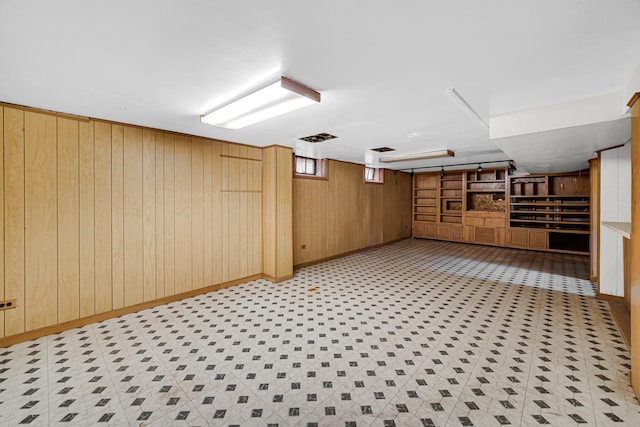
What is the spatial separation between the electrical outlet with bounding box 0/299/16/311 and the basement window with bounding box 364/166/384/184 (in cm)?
737

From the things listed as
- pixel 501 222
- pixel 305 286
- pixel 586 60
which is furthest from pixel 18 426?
pixel 501 222

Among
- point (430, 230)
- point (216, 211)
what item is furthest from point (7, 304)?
point (430, 230)

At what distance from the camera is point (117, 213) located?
11.8 ft

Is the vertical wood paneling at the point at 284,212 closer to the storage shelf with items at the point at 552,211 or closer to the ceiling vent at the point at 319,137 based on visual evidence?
the ceiling vent at the point at 319,137

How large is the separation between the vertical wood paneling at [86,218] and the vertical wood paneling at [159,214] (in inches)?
28.8

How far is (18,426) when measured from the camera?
6.07 feet

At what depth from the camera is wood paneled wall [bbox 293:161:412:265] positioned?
6297 mm

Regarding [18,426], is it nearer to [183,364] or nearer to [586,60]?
[183,364]

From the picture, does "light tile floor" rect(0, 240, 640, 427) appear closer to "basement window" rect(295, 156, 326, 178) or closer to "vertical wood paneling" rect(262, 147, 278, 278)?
"vertical wood paneling" rect(262, 147, 278, 278)

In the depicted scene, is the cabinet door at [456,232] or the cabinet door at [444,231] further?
the cabinet door at [444,231]

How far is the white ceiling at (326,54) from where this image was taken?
4.75ft

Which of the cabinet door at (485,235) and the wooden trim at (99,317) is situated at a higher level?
the cabinet door at (485,235)

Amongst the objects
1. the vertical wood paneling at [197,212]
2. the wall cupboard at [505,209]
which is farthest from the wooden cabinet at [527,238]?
the vertical wood paneling at [197,212]

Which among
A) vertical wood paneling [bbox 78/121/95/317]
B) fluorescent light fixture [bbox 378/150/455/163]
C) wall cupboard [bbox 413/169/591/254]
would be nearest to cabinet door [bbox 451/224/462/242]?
wall cupboard [bbox 413/169/591/254]
